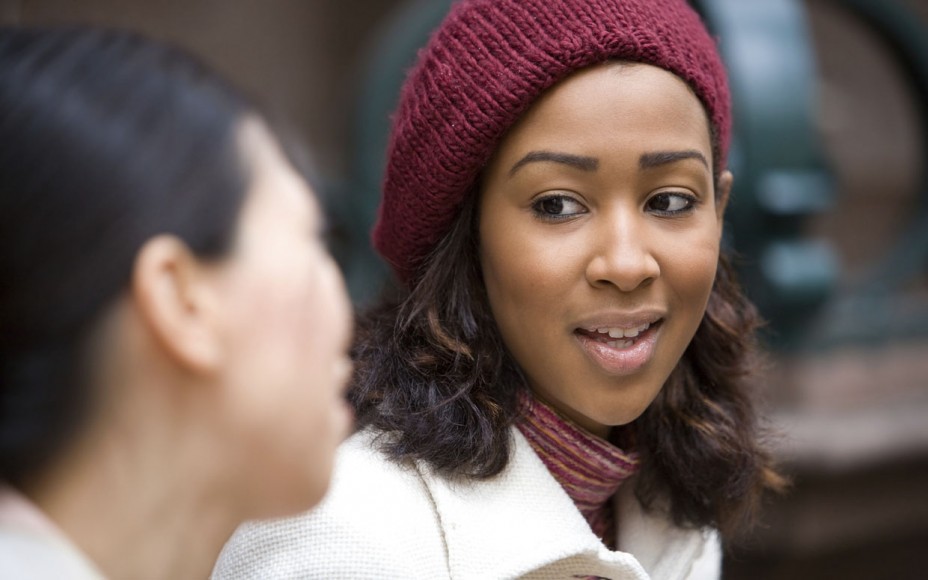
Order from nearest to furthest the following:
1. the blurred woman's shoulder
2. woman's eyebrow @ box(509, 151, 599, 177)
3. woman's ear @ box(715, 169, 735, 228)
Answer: the blurred woman's shoulder, woman's eyebrow @ box(509, 151, 599, 177), woman's ear @ box(715, 169, 735, 228)

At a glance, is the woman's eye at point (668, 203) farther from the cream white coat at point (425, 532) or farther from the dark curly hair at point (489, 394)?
the cream white coat at point (425, 532)

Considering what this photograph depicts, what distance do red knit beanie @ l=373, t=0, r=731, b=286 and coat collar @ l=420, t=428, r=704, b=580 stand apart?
0.45 m

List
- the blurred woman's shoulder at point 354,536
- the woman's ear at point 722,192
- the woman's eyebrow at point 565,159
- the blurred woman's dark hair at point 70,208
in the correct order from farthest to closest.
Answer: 1. the woman's ear at point 722,192
2. the woman's eyebrow at point 565,159
3. the blurred woman's shoulder at point 354,536
4. the blurred woman's dark hair at point 70,208

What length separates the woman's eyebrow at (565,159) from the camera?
1926 millimetres

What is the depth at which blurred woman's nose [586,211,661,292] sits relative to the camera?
1896 millimetres

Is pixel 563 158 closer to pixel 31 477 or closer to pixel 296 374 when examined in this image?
pixel 296 374

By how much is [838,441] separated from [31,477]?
12.9 ft

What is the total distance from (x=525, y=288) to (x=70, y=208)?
2.93ft

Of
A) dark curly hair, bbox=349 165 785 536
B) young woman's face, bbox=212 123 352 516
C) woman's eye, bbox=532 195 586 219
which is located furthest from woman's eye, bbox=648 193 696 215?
young woman's face, bbox=212 123 352 516

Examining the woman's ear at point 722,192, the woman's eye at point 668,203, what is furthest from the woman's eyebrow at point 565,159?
the woman's ear at point 722,192

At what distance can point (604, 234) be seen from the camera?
1.93 metres

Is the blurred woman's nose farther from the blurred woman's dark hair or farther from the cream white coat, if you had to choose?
the blurred woman's dark hair

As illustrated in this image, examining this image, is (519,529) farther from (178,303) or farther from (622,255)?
(178,303)

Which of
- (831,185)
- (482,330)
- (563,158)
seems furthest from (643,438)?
(831,185)
